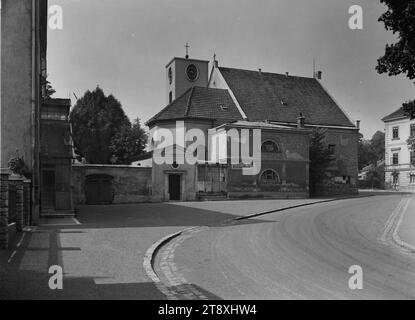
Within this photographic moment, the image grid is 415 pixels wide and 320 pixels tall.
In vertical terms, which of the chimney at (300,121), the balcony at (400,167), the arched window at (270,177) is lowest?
the arched window at (270,177)

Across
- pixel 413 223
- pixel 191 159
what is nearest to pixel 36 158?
pixel 413 223

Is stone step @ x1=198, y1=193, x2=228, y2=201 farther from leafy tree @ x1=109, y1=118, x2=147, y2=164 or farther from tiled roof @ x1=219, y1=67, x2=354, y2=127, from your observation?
leafy tree @ x1=109, y1=118, x2=147, y2=164

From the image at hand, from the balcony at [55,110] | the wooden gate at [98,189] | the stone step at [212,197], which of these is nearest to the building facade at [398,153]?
the stone step at [212,197]

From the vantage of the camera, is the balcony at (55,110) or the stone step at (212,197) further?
the stone step at (212,197)

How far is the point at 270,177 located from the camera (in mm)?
38062

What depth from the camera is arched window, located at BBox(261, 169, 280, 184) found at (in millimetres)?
37625

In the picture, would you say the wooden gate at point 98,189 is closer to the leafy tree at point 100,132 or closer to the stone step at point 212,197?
the stone step at point 212,197

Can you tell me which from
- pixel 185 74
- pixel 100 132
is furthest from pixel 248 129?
pixel 100 132

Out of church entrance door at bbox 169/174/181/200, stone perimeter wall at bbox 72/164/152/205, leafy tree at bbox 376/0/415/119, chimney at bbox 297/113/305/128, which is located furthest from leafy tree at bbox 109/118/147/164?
leafy tree at bbox 376/0/415/119

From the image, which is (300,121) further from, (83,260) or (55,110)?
(83,260)

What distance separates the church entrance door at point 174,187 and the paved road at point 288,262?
18.5 metres

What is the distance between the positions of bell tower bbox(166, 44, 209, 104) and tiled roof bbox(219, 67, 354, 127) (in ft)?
17.7

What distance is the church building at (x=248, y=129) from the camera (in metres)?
35.2
